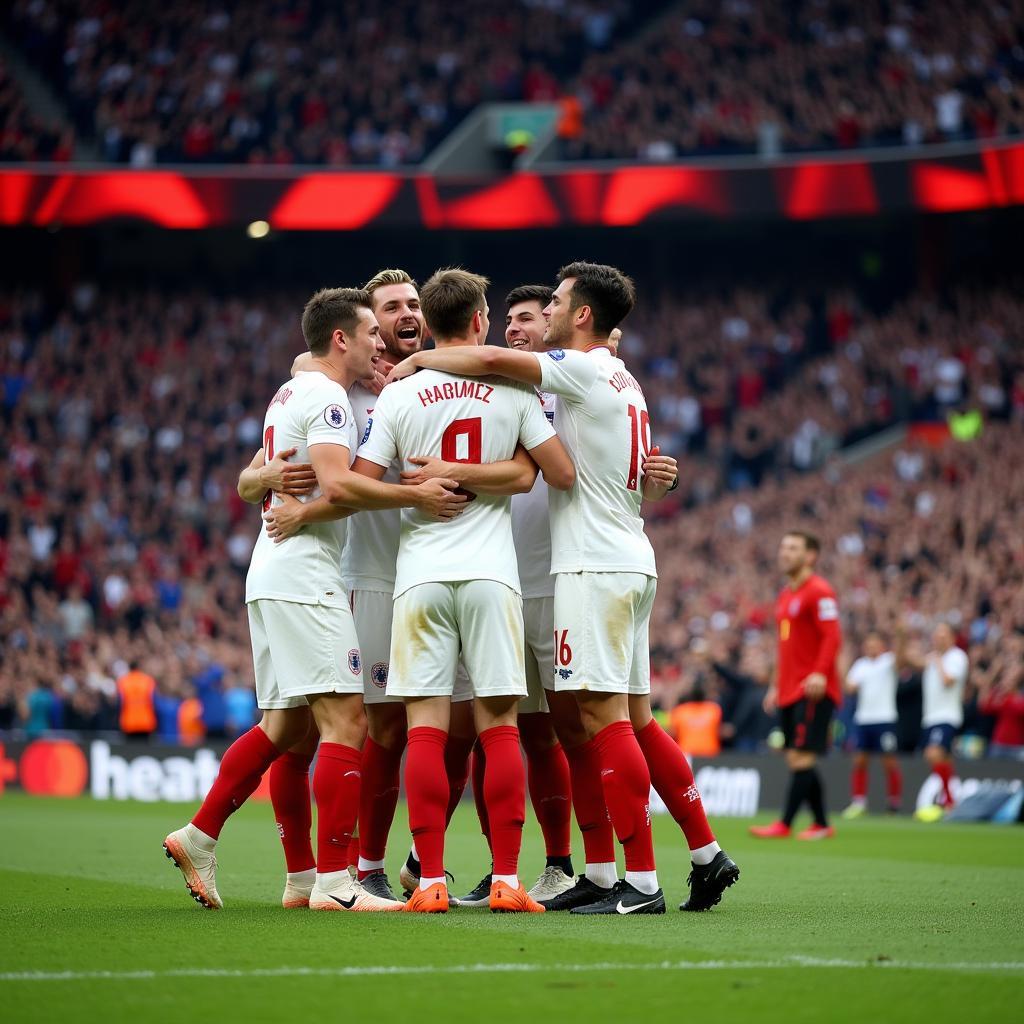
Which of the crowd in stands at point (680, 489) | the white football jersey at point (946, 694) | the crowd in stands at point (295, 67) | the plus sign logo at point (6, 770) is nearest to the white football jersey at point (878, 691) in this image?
the white football jersey at point (946, 694)

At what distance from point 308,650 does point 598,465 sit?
4.64ft

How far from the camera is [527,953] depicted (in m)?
5.47

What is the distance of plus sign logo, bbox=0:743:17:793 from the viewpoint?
69.2 ft

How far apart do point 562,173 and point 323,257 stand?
6.09 metres

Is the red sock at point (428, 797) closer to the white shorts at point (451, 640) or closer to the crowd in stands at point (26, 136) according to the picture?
the white shorts at point (451, 640)

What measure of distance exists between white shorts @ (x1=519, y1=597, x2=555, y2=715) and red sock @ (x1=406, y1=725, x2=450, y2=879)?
0.73m

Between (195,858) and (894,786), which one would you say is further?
(894,786)

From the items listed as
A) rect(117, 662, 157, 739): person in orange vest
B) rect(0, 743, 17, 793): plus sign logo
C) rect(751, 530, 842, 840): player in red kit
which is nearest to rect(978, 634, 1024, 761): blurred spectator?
rect(751, 530, 842, 840): player in red kit

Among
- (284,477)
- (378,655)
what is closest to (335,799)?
(378,655)

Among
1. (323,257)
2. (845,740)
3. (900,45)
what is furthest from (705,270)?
(845,740)

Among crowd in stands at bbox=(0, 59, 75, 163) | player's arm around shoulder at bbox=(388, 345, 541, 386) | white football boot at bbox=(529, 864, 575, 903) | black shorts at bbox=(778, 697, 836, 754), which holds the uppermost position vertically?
crowd in stands at bbox=(0, 59, 75, 163)

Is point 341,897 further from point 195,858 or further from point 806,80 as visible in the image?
point 806,80

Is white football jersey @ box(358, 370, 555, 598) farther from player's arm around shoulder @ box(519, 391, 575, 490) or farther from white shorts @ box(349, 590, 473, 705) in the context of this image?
white shorts @ box(349, 590, 473, 705)

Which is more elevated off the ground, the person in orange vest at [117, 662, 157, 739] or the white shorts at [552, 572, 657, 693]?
the white shorts at [552, 572, 657, 693]
